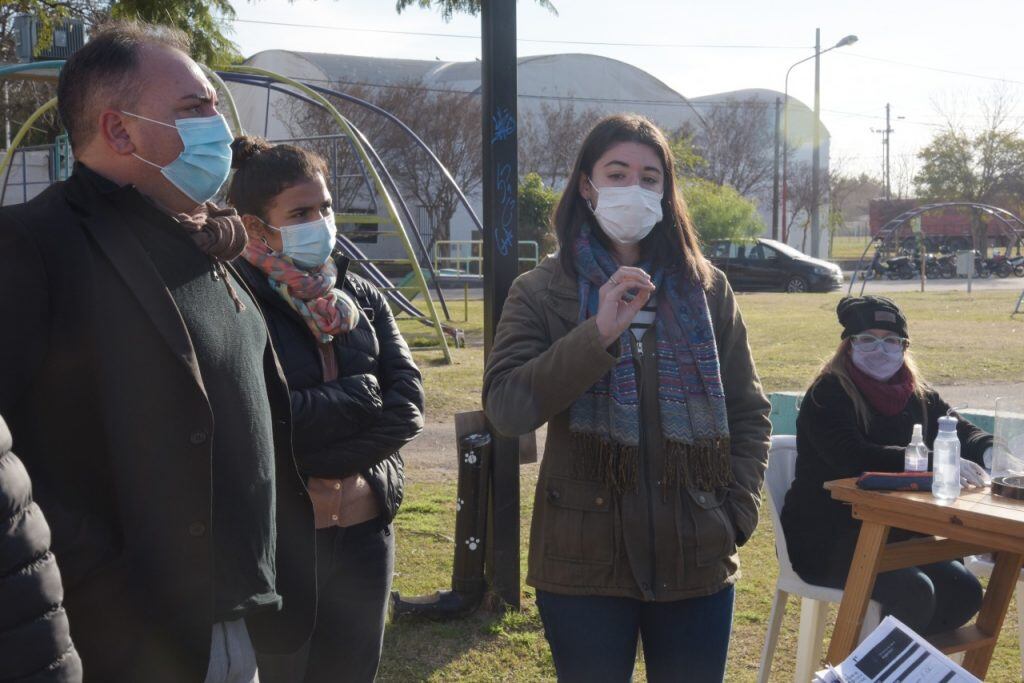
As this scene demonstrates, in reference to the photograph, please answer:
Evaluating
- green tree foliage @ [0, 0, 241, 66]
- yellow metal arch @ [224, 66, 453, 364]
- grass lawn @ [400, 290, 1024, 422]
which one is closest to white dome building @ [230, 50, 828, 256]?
grass lawn @ [400, 290, 1024, 422]

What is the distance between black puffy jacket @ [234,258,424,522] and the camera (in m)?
2.61

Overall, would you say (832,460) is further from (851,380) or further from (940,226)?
(940,226)

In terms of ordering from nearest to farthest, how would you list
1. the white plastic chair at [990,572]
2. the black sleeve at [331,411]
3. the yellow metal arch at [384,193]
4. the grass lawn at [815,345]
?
the black sleeve at [331,411] → the white plastic chair at [990,572] → the grass lawn at [815,345] → the yellow metal arch at [384,193]

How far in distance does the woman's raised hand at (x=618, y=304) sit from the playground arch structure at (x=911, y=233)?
22.8 metres

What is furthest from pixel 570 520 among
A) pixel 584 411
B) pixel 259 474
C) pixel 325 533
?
pixel 259 474

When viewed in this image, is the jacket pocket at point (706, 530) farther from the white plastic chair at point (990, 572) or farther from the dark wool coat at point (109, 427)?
Result: the white plastic chair at point (990, 572)

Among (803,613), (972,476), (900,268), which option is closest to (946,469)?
(972,476)

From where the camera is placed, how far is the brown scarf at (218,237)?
1.98 meters

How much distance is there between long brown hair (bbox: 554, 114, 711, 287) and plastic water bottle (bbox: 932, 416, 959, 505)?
106cm

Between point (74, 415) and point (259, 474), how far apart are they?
1.26 ft

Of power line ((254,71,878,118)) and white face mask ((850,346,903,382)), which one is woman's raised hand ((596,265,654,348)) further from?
power line ((254,71,878,118))

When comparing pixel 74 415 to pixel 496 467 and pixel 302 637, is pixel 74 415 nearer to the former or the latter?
pixel 302 637

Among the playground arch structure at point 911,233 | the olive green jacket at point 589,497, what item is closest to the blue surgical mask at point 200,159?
the olive green jacket at point 589,497

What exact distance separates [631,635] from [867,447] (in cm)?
162
